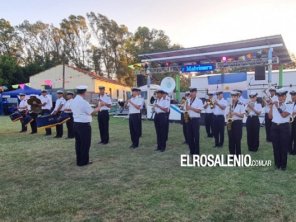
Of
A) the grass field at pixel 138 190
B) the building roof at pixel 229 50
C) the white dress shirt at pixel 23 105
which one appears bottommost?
the grass field at pixel 138 190

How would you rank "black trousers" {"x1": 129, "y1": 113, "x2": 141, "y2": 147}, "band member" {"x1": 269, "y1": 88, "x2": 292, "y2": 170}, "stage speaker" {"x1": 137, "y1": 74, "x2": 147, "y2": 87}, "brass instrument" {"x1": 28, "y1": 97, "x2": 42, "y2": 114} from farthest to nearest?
"stage speaker" {"x1": 137, "y1": 74, "x2": 147, "y2": 87} < "brass instrument" {"x1": 28, "y1": 97, "x2": 42, "y2": 114} < "black trousers" {"x1": 129, "y1": 113, "x2": 141, "y2": 147} < "band member" {"x1": 269, "y1": 88, "x2": 292, "y2": 170}

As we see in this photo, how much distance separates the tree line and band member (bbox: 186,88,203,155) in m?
42.3

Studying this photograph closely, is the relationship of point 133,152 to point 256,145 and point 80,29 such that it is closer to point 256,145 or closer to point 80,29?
point 256,145

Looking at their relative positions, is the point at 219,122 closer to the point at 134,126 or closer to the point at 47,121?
the point at 134,126

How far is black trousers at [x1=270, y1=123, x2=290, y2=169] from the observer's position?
669cm

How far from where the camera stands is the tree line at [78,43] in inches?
2004

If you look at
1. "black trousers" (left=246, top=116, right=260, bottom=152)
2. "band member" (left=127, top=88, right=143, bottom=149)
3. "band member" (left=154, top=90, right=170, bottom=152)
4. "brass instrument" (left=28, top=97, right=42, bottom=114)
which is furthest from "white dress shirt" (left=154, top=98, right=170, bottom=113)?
"brass instrument" (left=28, top=97, right=42, bottom=114)

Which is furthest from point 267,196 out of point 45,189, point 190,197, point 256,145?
point 256,145

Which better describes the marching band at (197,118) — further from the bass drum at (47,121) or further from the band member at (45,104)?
the bass drum at (47,121)

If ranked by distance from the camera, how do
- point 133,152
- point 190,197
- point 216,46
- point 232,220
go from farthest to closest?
point 216,46 < point 133,152 < point 190,197 < point 232,220

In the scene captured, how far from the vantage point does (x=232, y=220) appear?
416 centimetres

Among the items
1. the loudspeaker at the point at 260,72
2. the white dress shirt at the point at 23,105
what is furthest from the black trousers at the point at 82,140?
the loudspeaker at the point at 260,72

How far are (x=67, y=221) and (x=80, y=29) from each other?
52.2m

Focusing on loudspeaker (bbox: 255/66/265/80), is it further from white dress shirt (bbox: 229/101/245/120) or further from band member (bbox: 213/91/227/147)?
white dress shirt (bbox: 229/101/245/120)
